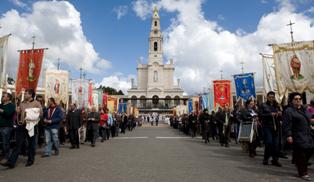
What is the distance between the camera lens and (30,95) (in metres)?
7.95

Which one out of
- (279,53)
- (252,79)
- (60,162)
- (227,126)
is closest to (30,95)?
(60,162)

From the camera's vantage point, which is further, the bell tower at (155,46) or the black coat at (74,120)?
the bell tower at (155,46)

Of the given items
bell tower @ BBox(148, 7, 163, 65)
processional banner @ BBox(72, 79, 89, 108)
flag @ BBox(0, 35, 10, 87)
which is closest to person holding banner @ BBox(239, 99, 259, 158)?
flag @ BBox(0, 35, 10, 87)

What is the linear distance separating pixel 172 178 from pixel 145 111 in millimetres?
78857

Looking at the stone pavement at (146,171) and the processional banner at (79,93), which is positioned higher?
the processional banner at (79,93)

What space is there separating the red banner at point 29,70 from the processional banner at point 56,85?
2475mm

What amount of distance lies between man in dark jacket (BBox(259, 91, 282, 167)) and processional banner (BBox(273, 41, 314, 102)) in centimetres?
494

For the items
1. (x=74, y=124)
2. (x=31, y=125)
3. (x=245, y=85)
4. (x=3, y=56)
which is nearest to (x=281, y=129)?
(x=31, y=125)

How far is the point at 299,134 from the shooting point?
622 centimetres

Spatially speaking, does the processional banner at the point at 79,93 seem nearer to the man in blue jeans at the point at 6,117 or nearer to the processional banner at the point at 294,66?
the man in blue jeans at the point at 6,117

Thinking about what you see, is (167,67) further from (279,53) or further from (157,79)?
(279,53)

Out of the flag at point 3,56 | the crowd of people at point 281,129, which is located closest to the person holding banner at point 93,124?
the flag at point 3,56

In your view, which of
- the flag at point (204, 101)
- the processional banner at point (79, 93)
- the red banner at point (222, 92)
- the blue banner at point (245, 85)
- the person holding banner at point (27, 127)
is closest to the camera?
the person holding banner at point (27, 127)

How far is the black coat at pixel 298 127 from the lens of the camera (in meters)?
6.15
